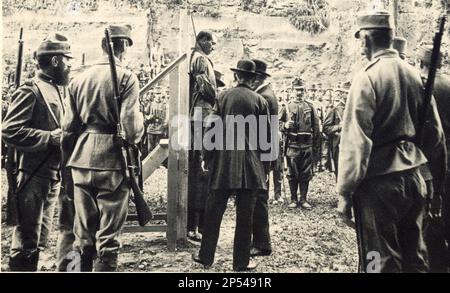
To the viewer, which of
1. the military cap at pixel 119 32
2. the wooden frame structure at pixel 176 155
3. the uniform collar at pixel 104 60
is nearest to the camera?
the uniform collar at pixel 104 60

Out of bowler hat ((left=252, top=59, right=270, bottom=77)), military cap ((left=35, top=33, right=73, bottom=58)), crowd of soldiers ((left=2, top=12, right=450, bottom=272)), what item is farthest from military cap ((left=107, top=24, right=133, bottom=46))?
bowler hat ((left=252, top=59, right=270, bottom=77))

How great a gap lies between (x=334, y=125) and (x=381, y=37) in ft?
4.35

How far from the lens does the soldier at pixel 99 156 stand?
4941 millimetres

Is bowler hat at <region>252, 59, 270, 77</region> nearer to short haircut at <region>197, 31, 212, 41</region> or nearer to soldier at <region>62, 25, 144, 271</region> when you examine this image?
short haircut at <region>197, 31, 212, 41</region>

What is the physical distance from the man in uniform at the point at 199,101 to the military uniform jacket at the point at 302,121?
106 cm

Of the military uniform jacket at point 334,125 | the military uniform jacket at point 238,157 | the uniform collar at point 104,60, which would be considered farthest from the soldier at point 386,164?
the uniform collar at point 104,60

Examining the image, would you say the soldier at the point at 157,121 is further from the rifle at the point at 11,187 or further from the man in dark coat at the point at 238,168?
the rifle at the point at 11,187

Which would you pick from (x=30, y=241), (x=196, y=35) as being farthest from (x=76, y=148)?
(x=196, y=35)

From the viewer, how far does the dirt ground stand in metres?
5.52

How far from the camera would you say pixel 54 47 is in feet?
17.6

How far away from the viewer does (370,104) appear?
15.6 ft

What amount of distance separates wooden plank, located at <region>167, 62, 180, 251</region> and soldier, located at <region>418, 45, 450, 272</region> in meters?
2.33

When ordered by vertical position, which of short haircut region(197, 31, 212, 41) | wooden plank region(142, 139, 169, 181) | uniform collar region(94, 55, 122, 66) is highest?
short haircut region(197, 31, 212, 41)

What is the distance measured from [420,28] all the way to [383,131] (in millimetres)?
1595
